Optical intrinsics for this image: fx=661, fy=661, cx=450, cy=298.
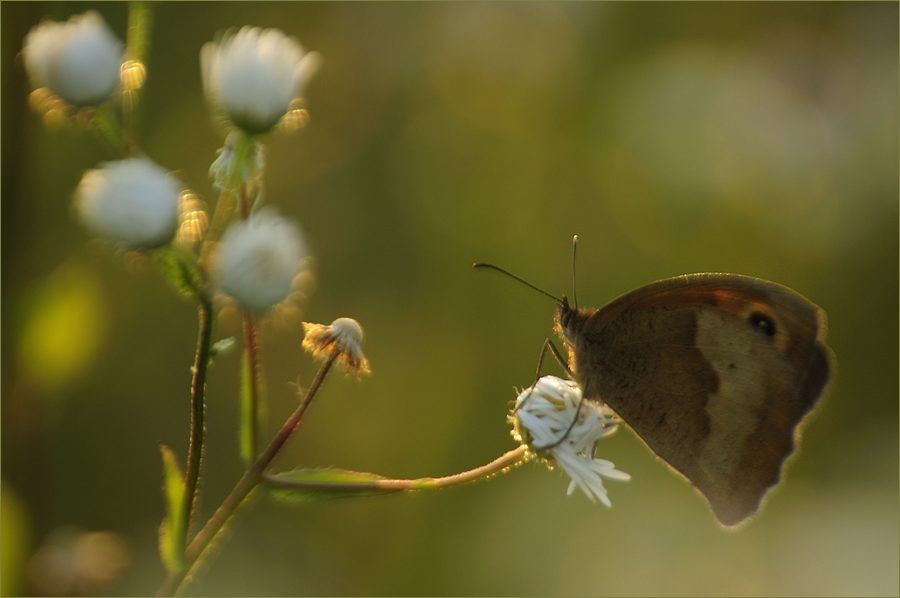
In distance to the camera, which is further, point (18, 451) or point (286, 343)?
point (286, 343)

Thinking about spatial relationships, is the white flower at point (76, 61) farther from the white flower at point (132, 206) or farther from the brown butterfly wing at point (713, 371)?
the brown butterfly wing at point (713, 371)

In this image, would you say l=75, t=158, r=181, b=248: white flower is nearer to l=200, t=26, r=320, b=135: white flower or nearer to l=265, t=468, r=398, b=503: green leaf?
l=200, t=26, r=320, b=135: white flower

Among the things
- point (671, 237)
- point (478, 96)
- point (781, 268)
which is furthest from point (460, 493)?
point (478, 96)

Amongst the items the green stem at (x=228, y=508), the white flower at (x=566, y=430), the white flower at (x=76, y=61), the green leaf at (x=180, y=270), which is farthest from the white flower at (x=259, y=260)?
the white flower at (x=566, y=430)

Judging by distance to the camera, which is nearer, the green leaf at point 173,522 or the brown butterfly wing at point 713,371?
the green leaf at point 173,522

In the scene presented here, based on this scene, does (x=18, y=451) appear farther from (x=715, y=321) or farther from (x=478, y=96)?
(x=478, y=96)

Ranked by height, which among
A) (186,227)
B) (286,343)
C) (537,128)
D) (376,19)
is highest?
(376,19)

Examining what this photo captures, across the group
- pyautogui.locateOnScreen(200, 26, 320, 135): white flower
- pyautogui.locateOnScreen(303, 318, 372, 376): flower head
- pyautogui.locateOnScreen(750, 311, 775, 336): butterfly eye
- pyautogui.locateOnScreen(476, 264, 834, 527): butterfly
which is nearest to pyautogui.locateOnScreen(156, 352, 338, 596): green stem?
pyautogui.locateOnScreen(303, 318, 372, 376): flower head
